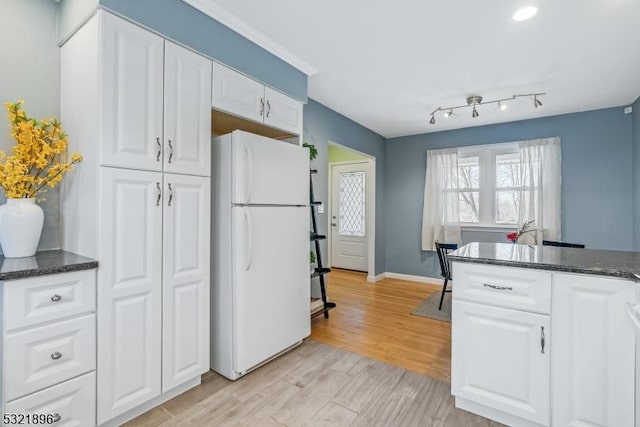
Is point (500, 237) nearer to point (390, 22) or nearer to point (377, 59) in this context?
point (377, 59)

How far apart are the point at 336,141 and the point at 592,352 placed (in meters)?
3.33

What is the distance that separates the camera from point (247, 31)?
2.27 metres

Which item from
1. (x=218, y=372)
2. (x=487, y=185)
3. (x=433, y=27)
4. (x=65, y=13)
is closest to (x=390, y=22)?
(x=433, y=27)

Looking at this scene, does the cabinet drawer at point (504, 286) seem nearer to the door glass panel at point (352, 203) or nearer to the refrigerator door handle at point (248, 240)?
the refrigerator door handle at point (248, 240)

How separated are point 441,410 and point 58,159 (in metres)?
2.77

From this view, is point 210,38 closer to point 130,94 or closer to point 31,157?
point 130,94

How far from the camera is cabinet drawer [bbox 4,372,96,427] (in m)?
1.38

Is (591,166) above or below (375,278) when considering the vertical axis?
above

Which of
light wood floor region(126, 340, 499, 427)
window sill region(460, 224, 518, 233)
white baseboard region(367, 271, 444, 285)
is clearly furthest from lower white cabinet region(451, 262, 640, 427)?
white baseboard region(367, 271, 444, 285)

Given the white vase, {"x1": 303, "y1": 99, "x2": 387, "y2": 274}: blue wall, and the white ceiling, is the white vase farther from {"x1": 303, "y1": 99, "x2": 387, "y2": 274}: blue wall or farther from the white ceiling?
{"x1": 303, "y1": 99, "x2": 387, "y2": 274}: blue wall

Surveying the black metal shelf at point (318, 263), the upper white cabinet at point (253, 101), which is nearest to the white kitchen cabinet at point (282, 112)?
the upper white cabinet at point (253, 101)

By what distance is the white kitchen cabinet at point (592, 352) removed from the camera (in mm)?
1445

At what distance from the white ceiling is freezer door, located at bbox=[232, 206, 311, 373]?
1.35 m

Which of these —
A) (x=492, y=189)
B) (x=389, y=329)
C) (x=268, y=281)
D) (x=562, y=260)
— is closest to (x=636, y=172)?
(x=492, y=189)
